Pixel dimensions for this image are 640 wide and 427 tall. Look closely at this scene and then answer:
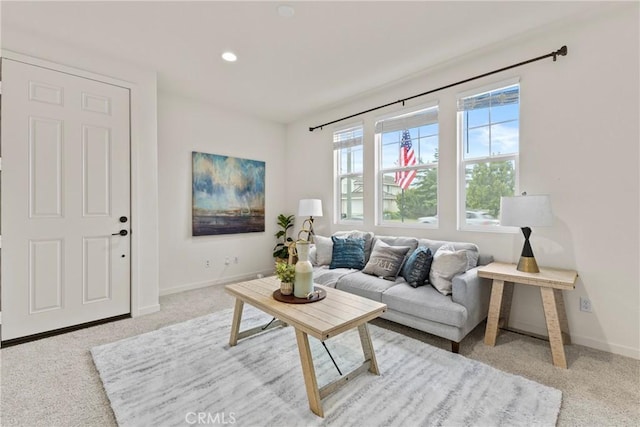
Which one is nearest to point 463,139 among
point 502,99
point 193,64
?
point 502,99

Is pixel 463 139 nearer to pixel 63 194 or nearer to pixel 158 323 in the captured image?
pixel 158 323

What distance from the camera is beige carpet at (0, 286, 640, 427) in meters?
1.65

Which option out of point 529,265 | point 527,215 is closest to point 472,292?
point 529,265

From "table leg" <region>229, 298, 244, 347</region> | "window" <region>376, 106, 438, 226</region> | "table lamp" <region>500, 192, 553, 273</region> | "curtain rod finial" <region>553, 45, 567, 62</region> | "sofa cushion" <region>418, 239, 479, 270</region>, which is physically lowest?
"table leg" <region>229, 298, 244, 347</region>

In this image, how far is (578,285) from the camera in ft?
8.17

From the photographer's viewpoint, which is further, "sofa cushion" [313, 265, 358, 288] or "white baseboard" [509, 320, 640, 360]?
"sofa cushion" [313, 265, 358, 288]

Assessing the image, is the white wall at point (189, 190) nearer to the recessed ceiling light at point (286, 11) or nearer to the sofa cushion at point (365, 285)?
Result: the sofa cushion at point (365, 285)

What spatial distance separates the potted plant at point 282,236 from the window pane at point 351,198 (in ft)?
3.55

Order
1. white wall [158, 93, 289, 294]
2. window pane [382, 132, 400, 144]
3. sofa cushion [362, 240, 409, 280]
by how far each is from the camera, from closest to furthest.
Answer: sofa cushion [362, 240, 409, 280]
window pane [382, 132, 400, 144]
white wall [158, 93, 289, 294]

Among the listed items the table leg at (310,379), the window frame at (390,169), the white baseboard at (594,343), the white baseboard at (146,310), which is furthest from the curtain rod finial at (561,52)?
the white baseboard at (146,310)

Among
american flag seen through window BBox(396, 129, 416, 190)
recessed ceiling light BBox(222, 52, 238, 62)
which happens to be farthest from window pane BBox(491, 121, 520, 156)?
recessed ceiling light BBox(222, 52, 238, 62)

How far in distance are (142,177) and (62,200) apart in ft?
2.36

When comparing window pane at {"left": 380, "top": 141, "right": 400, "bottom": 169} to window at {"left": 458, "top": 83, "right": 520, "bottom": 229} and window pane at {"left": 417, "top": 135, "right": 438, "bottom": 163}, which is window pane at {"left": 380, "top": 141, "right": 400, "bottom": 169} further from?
Result: window at {"left": 458, "top": 83, "right": 520, "bottom": 229}

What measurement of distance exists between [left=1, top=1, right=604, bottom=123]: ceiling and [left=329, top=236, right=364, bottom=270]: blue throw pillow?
1.97 meters
